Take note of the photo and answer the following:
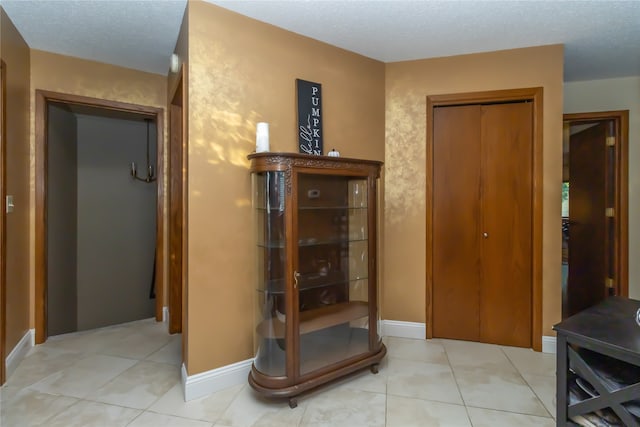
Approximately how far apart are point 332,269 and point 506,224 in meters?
1.61

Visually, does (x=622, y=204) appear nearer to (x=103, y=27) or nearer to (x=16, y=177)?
(x=103, y=27)

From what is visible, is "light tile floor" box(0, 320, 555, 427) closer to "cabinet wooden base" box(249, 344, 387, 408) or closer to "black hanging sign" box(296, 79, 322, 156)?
"cabinet wooden base" box(249, 344, 387, 408)

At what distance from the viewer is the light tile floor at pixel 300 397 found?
5.86 feet

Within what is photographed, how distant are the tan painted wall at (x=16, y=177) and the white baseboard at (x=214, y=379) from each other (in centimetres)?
128

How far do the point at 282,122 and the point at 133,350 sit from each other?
7.30 feet

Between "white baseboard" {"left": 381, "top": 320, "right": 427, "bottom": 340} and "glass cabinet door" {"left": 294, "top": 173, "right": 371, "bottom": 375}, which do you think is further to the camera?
"white baseboard" {"left": 381, "top": 320, "right": 427, "bottom": 340}

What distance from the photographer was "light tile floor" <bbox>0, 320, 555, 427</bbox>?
1785mm

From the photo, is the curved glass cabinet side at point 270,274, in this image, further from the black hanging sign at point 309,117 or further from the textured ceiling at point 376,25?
the textured ceiling at point 376,25

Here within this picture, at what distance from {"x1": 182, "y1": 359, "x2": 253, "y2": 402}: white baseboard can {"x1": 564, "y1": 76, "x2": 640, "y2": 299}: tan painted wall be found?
3765 millimetres

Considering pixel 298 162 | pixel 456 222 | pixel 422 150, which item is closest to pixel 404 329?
pixel 456 222

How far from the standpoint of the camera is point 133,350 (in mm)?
2631

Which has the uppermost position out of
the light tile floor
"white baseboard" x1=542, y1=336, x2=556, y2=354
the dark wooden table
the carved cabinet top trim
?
the carved cabinet top trim

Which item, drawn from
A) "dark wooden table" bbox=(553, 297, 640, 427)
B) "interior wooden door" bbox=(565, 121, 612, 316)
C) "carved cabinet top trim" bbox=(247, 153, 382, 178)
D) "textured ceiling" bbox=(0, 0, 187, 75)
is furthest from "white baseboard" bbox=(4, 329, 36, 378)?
"interior wooden door" bbox=(565, 121, 612, 316)

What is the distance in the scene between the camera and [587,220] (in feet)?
11.5
